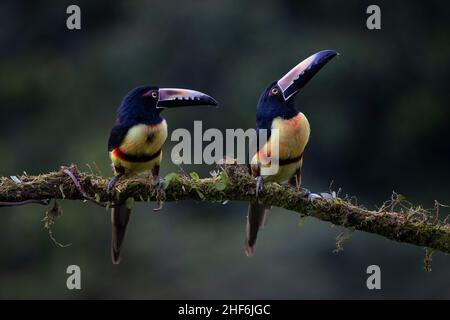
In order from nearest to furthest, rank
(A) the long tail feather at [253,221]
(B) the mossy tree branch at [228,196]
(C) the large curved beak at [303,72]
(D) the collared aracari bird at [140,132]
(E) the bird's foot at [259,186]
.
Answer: (B) the mossy tree branch at [228,196], (E) the bird's foot at [259,186], (C) the large curved beak at [303,72], (D) the collared aracari bird at [140,132], (A) the long tail feather at [253,221]

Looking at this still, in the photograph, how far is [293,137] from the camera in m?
5.46

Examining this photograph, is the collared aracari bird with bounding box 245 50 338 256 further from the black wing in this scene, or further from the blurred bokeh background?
the blurred bokeh background

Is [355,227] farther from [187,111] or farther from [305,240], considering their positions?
[187,111]

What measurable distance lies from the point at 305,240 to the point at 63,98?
4.52 metres

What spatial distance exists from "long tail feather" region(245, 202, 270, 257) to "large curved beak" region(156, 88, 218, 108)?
2.24 ft

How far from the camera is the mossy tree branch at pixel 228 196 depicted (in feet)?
16.1

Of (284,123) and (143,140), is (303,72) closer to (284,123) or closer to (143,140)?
(284,123)

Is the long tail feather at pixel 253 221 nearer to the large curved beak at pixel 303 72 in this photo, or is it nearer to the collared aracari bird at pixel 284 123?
the collared aracari bird at pixel 284 123

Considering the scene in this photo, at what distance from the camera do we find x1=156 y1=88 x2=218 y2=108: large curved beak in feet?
17.8

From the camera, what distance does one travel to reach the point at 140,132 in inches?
213

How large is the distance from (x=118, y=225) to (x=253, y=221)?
773 mm

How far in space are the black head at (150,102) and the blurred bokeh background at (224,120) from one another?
→ 6.15 m

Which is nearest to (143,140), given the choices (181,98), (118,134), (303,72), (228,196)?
(118,134)

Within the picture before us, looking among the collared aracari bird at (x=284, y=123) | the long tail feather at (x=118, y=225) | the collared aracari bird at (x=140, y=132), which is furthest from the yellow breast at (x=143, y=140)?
the collared aracari bird at (x=284, y=123)
